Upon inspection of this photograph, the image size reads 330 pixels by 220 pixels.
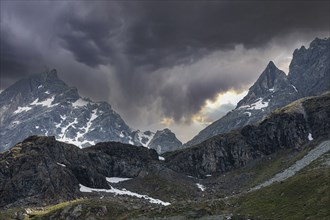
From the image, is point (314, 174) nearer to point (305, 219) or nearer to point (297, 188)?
point (297, 188)

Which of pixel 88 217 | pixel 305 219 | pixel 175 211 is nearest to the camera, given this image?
pixel 305 219

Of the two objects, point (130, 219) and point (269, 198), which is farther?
point (130, 219)

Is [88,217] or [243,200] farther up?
[88,217]

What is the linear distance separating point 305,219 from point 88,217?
101m

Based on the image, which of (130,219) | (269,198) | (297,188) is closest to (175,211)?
(130,219)

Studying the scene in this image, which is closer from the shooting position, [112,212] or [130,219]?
[130,219]

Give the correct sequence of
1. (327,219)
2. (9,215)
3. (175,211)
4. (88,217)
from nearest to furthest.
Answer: (327,219) → (175,211) → (88,217) → (9,215)

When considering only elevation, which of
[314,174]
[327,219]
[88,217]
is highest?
[88,217]

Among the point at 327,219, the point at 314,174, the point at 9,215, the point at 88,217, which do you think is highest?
the point at 9,215

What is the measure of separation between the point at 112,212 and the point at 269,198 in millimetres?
76163

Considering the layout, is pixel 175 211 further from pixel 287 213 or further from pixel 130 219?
pixel 287 213

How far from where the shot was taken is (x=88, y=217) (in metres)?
174

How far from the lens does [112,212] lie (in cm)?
18000

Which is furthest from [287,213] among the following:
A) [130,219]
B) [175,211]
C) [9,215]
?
[9,215]
